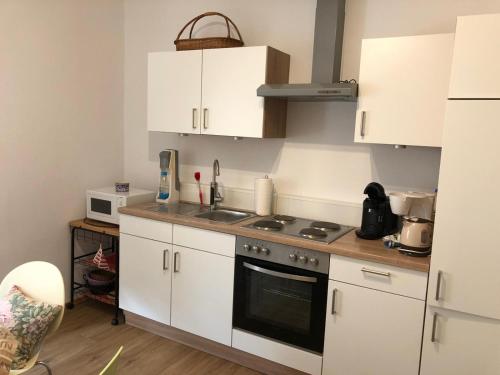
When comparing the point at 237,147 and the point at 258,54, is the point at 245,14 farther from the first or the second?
the point at 237,147

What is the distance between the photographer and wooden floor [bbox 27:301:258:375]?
2.68 meters

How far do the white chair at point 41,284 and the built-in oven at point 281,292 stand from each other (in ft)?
3.31

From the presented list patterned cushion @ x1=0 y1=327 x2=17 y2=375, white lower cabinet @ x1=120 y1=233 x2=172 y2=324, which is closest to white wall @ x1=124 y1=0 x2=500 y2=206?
white lower cabinet @ x1=120 y1=233 x2=172 y2=324

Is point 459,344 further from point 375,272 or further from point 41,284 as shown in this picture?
point 41,284

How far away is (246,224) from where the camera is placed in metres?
2.73

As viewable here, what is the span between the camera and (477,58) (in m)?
1.88

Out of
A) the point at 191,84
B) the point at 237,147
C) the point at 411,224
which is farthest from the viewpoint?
the point at 237,147

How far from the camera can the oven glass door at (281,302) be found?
2.40 m

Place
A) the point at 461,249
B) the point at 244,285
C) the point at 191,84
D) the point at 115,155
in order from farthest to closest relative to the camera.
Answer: the point at 115,155 < the point at 191,84 < the point at 244,285 < the point at 461,249

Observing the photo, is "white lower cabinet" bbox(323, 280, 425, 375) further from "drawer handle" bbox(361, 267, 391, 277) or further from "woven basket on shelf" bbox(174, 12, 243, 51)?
"woven basket on shelf" bbox(174, 12, 243, 51)

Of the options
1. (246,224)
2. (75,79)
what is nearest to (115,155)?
(75,79)

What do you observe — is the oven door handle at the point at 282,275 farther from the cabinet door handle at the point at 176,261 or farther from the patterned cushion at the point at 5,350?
the patterned cushion at the point at 5,350

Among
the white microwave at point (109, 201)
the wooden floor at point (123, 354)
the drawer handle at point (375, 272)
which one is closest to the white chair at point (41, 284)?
the wooden floor at point (123, 354)

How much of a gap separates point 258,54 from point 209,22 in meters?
0.79
